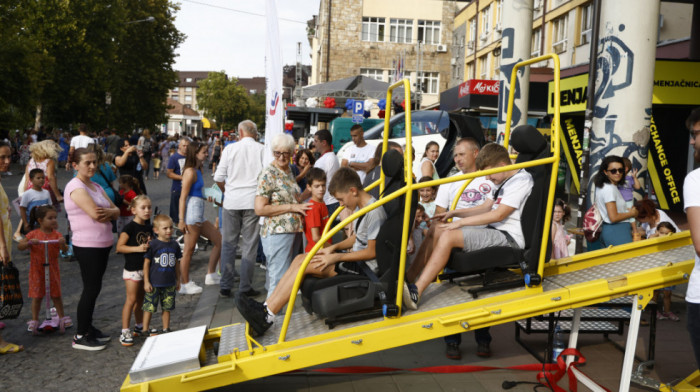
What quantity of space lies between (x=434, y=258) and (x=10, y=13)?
24913 millimetres

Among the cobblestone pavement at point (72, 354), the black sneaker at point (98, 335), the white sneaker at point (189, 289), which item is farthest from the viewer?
the white sneaker at point (189, 289)

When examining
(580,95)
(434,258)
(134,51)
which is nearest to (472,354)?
(434,258)

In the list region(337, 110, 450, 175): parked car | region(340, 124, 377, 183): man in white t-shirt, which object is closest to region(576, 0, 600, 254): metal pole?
region(340, 124, 377, 183): man in white t-shirt

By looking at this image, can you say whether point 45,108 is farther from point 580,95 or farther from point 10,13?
point 580,95

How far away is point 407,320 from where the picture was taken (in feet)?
14.3

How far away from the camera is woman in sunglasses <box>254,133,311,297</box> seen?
6.18 metres

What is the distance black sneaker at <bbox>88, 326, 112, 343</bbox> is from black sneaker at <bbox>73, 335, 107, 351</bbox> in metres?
0.05

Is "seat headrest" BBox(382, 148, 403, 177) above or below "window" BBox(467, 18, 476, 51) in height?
below

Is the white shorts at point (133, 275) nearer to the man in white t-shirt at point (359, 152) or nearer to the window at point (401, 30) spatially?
the man in white t-shirt at point (359, 152)

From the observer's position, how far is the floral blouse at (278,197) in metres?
6.21

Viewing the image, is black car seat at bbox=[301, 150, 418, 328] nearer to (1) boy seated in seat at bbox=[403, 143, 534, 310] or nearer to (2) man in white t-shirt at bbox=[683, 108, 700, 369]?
(1) boy seated in seat at bbox=[403, 143, 534, 310]

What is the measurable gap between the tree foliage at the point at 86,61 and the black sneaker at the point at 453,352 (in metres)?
23.4

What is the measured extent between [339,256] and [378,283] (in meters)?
0.42

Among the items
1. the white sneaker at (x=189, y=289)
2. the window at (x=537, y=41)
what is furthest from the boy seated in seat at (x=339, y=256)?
the window at (x=537, y=41)
